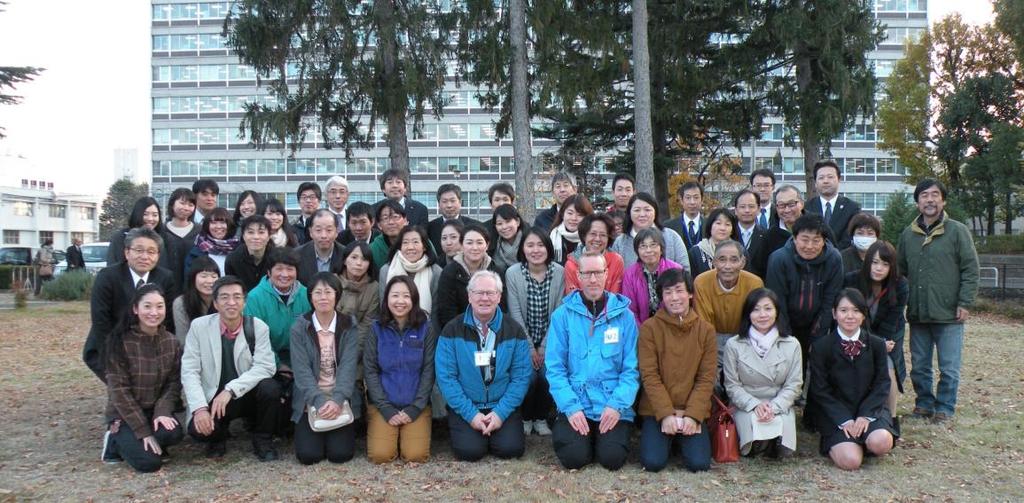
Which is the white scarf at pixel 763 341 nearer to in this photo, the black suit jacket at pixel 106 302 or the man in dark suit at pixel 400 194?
the man in dark suit at pixel 400 194

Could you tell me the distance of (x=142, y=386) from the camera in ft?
16.7

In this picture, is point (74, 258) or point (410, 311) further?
point (74, 258)

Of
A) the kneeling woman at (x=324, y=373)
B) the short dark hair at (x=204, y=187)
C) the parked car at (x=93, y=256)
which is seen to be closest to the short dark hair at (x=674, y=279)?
the kneeling woman at (x=324, y=373)

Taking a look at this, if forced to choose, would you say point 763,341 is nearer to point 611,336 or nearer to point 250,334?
point 611,336

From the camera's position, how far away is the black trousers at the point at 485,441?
16.8 feet

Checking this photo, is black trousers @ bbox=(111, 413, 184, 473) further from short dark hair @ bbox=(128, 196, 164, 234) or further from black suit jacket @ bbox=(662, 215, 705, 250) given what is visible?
black suit jacket @ bbox=(662, 215, 705, 250)

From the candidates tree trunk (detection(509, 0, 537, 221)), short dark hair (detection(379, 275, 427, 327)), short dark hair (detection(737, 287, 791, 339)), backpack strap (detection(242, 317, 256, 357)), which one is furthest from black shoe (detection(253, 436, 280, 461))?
tree trunk (detection(509, 0, 537, 221))

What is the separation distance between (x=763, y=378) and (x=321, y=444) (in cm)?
319

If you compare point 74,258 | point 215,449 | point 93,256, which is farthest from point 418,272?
point 93,256

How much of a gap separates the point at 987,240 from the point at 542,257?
30962mm

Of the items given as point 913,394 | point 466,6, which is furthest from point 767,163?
point 913,394

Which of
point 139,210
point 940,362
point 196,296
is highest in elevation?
point 139,210

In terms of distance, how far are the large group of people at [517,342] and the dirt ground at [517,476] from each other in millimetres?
159

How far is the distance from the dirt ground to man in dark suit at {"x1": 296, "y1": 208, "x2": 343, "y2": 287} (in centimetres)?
144
